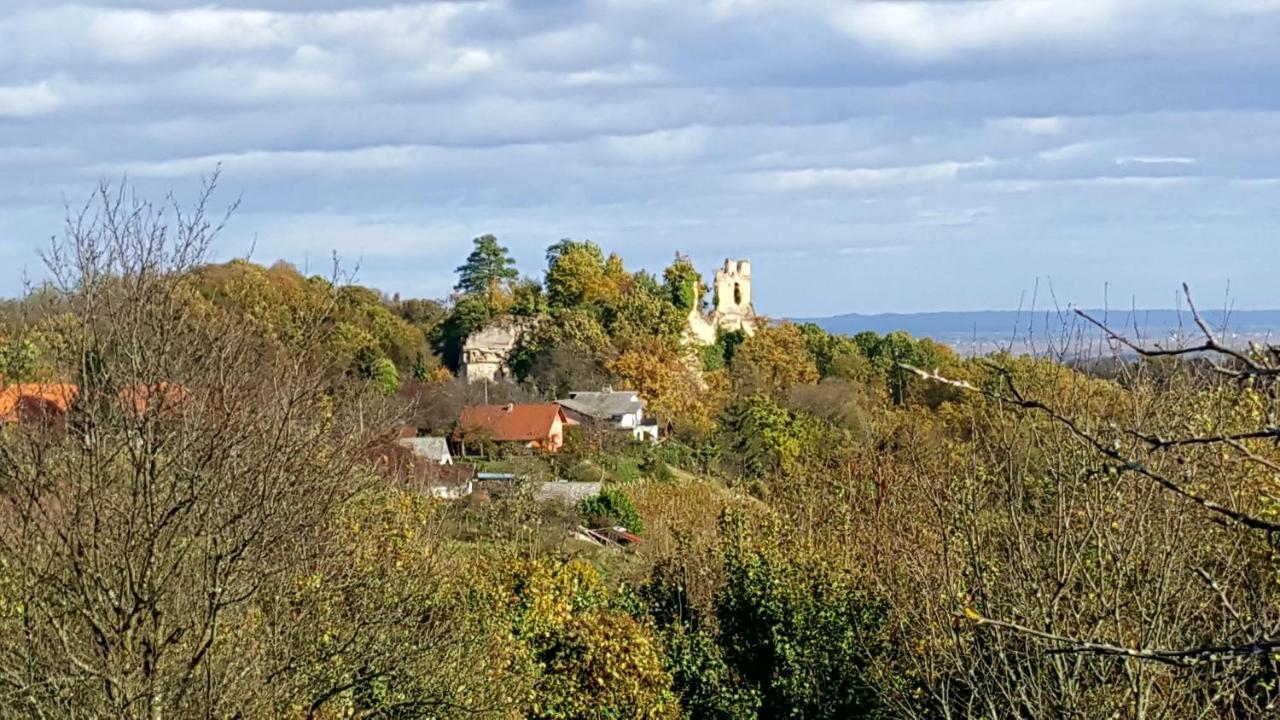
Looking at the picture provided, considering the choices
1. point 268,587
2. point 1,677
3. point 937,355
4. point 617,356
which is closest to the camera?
point 1,677

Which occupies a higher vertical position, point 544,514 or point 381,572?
point 381,572

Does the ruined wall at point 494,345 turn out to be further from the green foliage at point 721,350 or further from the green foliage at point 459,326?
the green foliage at point 721,350

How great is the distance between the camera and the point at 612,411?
45344mm

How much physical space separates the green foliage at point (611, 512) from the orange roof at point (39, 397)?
57.1 feet

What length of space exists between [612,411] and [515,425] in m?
4.92

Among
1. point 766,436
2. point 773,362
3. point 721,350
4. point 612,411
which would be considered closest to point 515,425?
point 612,411

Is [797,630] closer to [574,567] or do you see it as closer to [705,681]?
[705,681]

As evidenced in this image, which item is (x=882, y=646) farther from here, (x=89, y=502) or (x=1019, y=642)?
(x=89, y=502)

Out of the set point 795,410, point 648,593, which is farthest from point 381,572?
point 795,410

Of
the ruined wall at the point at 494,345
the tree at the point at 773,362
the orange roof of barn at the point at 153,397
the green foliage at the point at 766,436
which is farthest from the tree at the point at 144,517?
the ruined wall at the point at 494,345

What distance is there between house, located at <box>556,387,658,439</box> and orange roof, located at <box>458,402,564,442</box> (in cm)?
176

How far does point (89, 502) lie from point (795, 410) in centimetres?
3878

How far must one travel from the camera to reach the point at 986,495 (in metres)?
11.7

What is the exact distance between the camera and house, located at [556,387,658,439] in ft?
144
